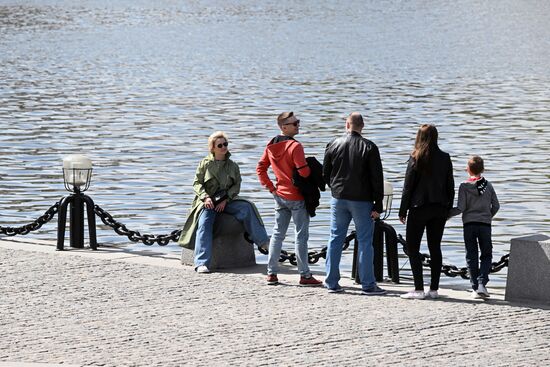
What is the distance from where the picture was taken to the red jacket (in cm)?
1468

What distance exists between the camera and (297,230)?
15008 mm

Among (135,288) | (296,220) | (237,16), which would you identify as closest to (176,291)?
(135,288)

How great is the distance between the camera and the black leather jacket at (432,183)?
14.0 meters

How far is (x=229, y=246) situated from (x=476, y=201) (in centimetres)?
318

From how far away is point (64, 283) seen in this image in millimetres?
14773

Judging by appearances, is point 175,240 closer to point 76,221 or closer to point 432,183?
point 76,221

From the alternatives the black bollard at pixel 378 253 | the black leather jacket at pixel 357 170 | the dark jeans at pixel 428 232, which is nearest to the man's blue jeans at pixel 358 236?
the black leather jacket at pixel 357 170

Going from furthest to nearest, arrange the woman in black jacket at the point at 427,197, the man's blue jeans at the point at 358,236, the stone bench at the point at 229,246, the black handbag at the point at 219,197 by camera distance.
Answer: the stone bench at the point at 229,246
the black handbag at the point at 219,197
the man's blue jeans at the point at 358,236
the woman in black jacket at the point at 427,197

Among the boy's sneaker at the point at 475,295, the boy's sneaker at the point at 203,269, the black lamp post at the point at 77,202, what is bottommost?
the boy's sneaker at the point at 475,295

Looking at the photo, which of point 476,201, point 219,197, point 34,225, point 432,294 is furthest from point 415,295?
point 34,225

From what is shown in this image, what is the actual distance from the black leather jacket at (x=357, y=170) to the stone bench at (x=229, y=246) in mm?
1972

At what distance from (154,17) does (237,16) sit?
636 cm

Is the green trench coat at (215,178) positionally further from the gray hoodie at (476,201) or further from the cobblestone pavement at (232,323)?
the gray hoodie at (476,201)

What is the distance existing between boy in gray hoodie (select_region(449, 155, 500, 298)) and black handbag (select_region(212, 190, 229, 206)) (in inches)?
110
